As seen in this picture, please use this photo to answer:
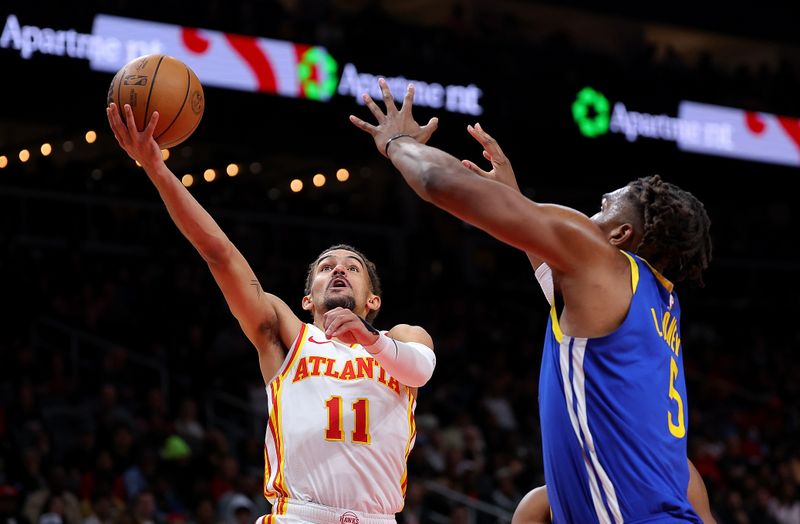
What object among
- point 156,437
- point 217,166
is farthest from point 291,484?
point 217,166

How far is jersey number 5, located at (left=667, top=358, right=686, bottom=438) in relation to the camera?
3.68 meters

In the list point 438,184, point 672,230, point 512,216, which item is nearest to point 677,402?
point 672,230

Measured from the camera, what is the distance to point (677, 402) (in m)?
3.76

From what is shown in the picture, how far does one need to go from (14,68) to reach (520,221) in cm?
1033

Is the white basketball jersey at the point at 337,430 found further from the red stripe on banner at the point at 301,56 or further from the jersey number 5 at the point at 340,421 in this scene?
the red stripe on banner at the point at 301,56

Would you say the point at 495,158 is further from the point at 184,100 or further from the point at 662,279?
the point at 184,100

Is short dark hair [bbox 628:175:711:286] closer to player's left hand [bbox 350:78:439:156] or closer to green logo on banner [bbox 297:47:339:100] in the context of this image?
player's left hand [bbox 350:78:439:156]

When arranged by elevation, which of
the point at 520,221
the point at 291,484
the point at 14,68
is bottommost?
the point at 291,484

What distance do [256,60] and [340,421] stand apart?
9.54m

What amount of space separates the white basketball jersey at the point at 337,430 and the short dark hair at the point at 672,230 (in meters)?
1.62

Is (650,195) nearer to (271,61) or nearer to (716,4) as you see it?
(271,61)

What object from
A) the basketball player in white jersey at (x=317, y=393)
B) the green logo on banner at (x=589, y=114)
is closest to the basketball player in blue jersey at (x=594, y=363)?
the basketball player in white jersey at (x=317, y=393)

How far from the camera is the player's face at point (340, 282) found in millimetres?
5312

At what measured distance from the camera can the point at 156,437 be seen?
11938 millimetres
